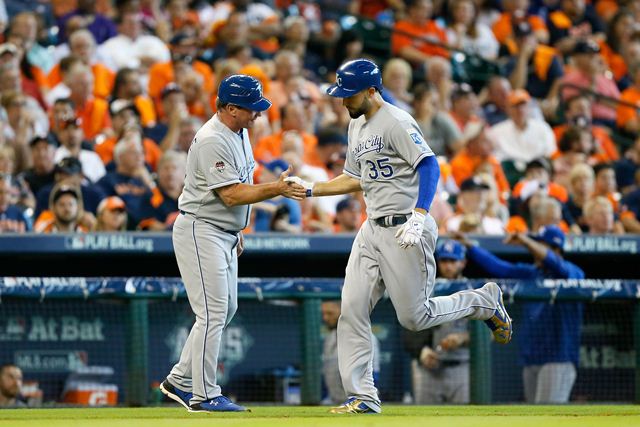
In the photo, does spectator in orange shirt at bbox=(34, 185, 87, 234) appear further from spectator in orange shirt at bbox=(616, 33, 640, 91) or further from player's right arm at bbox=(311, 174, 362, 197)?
spectator in orange shirt at bbox=(616, 33, 640, 91)

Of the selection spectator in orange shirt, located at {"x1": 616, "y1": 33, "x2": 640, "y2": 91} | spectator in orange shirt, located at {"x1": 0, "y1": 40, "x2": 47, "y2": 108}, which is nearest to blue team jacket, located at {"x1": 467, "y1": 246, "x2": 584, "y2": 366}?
spectator in orange shirt, located at {"x1": 0, "y1": 40, "x2": 47, "y2": 108}

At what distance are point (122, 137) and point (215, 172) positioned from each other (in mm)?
4206

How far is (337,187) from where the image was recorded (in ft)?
21.7

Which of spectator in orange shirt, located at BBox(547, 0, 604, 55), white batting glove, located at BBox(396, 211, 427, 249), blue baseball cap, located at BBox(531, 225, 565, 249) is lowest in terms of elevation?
white batting glove, located at BBox(396, 211, 427, 249)

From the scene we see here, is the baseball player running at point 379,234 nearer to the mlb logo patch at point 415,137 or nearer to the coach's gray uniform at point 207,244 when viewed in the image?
the mlb logo patch at point 415,137

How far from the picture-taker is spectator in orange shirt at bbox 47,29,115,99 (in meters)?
11.6

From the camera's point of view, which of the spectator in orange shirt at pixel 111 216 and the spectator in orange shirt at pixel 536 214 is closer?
the spectator in orange shirt at pixel 111 216

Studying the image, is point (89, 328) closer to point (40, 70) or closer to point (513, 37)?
point (40, 70)

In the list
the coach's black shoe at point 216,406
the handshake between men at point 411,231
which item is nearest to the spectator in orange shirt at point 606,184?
the handshake between men at point 411,231

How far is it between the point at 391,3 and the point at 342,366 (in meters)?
9.12

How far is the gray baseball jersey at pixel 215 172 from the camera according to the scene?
255 inches

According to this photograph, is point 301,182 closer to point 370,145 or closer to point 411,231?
point 370,145

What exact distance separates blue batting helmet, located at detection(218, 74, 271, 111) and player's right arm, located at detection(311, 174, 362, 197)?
0.53m

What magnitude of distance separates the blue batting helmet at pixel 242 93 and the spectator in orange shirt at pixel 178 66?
510 cm
